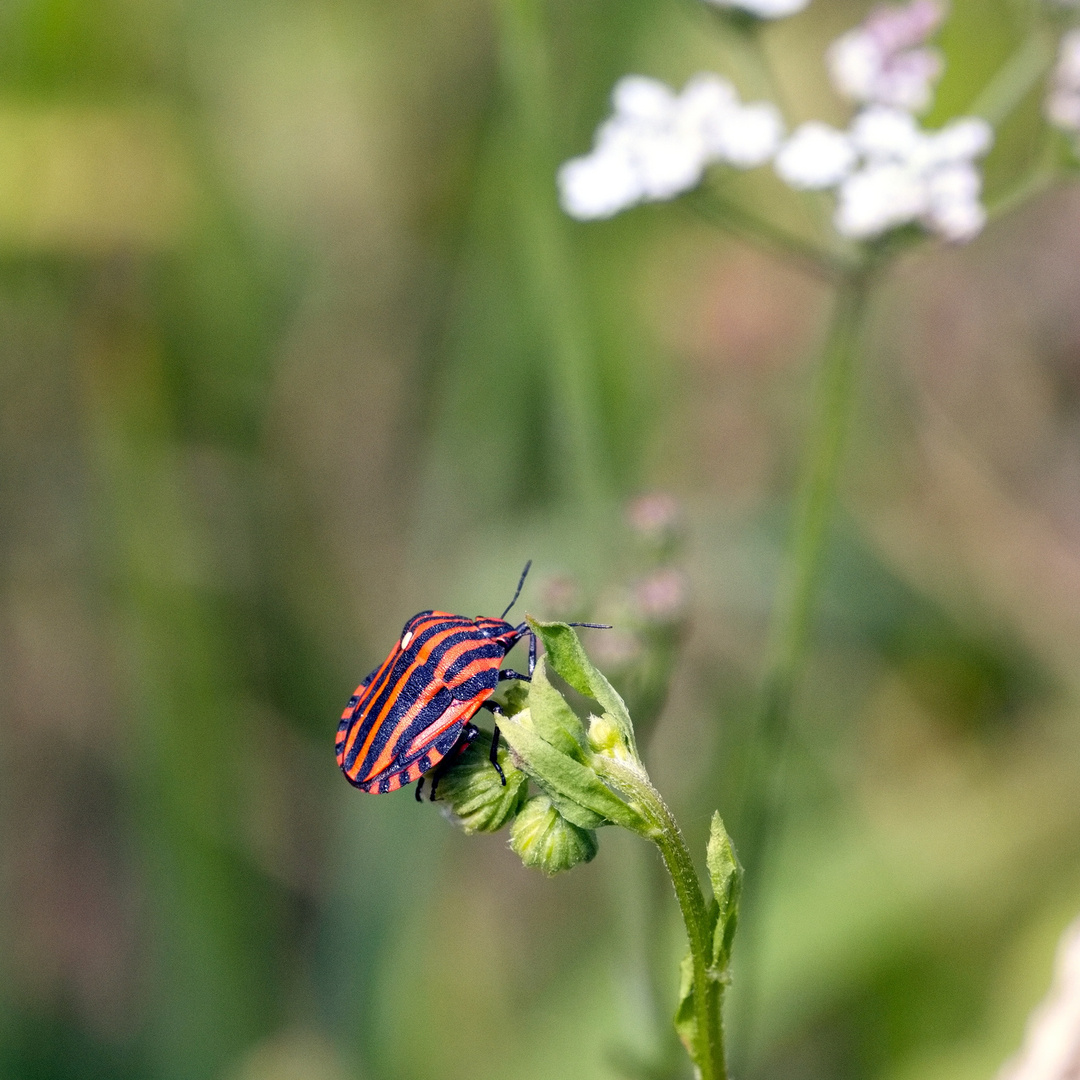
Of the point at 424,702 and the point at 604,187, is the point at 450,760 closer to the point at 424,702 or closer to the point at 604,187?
the point at 424,702

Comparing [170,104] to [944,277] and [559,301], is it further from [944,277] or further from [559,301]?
[944,277]

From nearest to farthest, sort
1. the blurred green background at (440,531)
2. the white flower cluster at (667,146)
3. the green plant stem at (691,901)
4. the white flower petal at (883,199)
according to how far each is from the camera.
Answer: the green plant stem at (691,901) < the white flower petal at (883,199) < the white flower cluster at (667,146) < the blurred green background at (440,531)

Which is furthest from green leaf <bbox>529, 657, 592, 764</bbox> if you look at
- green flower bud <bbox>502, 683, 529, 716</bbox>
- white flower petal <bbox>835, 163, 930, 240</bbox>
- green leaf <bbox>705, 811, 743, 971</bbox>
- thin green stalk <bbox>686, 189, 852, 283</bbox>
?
thin green stalk <bbox>686, 189, 852, 283</bbox>

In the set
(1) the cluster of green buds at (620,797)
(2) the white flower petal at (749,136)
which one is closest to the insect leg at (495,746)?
(1) the cluster of green buds at (620,797)

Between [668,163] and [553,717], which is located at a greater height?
[668,163]

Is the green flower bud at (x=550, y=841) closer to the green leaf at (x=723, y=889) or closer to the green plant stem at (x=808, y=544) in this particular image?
the green leaf at (x=723, y=889)

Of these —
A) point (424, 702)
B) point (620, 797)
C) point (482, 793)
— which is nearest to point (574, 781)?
point (620, 797)
